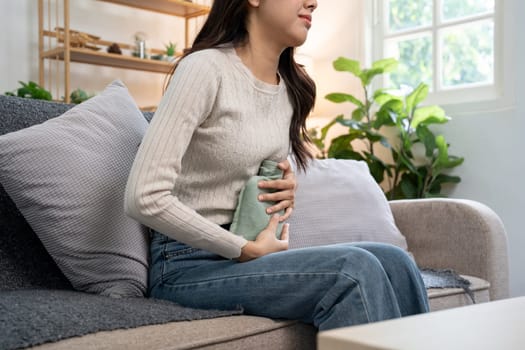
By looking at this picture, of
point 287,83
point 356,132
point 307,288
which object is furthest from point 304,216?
point 356,132

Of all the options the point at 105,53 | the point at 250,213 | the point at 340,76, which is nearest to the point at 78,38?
the point at 105,53

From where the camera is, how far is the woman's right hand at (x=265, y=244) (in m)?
1.32

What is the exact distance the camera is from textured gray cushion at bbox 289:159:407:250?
6.02 feet

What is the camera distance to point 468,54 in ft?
11.0

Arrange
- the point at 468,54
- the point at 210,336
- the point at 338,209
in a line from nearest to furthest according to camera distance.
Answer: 1. the point at 210,336
2. the point at 338,209
3. the point at 468,54

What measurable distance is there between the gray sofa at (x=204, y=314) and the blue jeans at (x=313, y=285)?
4cm

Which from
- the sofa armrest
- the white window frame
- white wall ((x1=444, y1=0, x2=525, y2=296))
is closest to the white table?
the sofa armrest

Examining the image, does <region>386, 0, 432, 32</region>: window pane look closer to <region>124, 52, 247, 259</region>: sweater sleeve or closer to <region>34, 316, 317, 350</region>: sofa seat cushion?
<region>124, 52, 247, 259</region>: sweater sleeve

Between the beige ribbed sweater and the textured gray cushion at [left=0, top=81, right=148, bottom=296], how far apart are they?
0.15 metres

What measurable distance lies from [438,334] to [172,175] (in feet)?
2.24

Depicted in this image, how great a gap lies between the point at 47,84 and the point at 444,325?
3.66 meters

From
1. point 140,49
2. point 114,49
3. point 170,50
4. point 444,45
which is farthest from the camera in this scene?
point 170,50

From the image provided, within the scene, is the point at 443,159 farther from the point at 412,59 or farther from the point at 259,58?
the point at 259,58

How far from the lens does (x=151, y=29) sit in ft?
14.6
